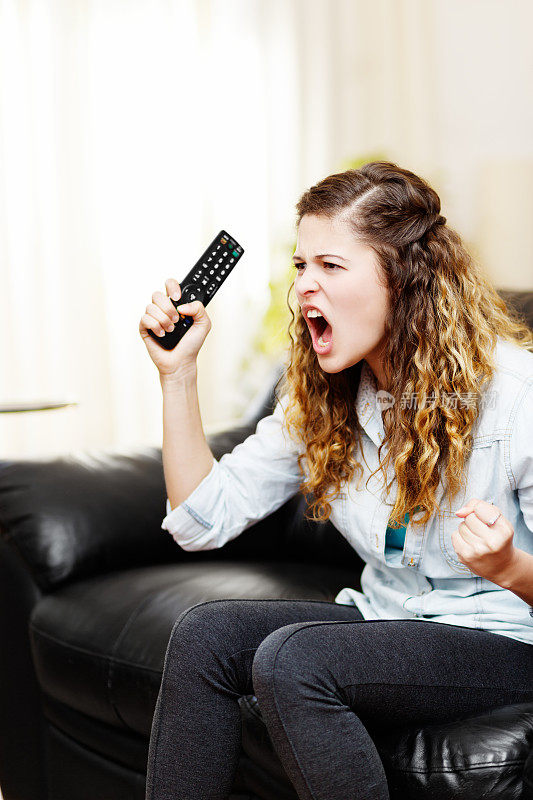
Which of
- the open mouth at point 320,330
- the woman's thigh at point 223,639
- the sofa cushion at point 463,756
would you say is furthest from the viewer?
the open mouth at point 320,330

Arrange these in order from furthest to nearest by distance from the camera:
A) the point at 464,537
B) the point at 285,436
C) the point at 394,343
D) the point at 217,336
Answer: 1. the point at 217,336
2. the point at 285,436
3. the point at 394,343
4. the point at 464,537

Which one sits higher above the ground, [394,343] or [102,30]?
[102,30]

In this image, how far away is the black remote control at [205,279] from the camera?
1187 millimetres

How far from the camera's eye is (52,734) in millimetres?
1491

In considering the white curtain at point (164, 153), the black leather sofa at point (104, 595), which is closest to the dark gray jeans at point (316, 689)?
the black leather sofa at point (104, 595)

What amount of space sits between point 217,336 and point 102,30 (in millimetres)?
1102

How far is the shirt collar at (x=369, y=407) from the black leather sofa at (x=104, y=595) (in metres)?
0.32

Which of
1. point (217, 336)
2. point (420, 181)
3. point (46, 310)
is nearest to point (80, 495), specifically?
point (420, 181)

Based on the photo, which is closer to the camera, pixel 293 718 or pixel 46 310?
pixel 293 718

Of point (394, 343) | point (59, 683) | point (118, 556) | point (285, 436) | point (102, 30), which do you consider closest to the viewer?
point (394, 343)

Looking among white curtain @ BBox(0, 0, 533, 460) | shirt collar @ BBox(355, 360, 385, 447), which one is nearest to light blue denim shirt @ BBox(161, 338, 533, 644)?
shirt collar @ BBox(355, 360, 385, 447)

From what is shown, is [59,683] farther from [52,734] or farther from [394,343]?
[394,343]

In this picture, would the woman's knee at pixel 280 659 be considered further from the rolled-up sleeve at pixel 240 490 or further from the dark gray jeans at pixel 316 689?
the rolled-up sleeve at pixel 240 490

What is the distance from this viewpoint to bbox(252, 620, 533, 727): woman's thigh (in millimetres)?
917
